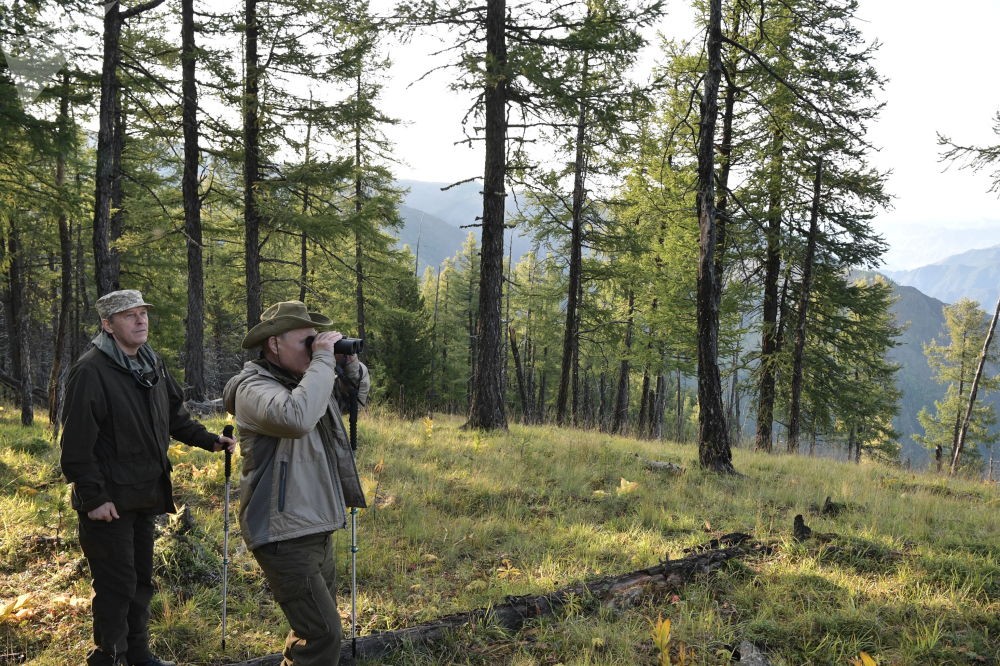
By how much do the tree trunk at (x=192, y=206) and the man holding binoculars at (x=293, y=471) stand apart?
10.1m

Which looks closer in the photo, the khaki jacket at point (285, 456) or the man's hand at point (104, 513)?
the khaki jacket at point (285, 456)

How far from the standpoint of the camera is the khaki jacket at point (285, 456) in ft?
8.56

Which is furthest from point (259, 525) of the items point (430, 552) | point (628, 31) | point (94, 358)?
point (628, 31)

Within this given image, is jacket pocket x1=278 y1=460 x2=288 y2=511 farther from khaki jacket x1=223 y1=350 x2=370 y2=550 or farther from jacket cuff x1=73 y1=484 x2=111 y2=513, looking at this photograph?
jacket cuff x1=73 y1=484 x2=111 y2=513

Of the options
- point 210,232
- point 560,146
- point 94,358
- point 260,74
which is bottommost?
point 94,358

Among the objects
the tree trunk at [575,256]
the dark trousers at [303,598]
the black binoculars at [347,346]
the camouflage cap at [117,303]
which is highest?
the tree trunk at [575,256]

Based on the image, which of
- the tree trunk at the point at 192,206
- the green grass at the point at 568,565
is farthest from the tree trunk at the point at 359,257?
the green grass at the point at 568,565

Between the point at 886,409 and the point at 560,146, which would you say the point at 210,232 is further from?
the point at 886,409

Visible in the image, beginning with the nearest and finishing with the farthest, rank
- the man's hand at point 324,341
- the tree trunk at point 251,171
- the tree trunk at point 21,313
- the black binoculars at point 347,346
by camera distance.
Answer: the man's hand at point 324,341 → the black binoculars at point 347,346 → the tree trunk at point 251,171 → the tree trunk at point 21,313

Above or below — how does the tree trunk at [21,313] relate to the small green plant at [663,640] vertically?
above

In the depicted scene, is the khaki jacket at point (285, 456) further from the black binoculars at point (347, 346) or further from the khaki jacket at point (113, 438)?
the khaki jacket at point (113, 438)

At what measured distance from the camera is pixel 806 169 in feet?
48.4

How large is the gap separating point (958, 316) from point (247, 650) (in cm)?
4839

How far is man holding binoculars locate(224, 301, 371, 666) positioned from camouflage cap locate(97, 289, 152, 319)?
1052mm
